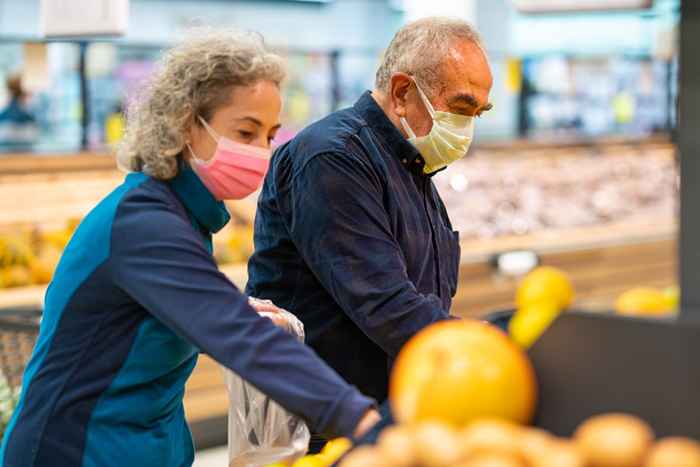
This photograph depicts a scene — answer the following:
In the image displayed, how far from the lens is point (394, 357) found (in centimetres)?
261

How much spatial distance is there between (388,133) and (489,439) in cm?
154

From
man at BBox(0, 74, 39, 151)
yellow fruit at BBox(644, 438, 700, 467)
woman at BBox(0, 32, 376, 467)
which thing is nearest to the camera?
yellow fruit at BBox(644, 438, 700, 467)

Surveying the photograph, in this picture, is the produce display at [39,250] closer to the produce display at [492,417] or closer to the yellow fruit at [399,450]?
the produce display at [492,417]

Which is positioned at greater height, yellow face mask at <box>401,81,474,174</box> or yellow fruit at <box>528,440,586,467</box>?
yellow face mask at <box>401,81,474,174</box>

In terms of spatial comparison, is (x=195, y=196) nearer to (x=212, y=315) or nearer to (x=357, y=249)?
(x=212, y=315)

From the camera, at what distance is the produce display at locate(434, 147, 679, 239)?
7227 millimetres

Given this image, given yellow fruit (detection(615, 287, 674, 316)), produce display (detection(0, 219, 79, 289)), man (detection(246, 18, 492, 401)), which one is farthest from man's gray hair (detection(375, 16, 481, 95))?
produce display (detection(0, 219, 79, 289))

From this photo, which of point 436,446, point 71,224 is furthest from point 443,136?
point 71,224

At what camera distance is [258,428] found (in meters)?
2.62

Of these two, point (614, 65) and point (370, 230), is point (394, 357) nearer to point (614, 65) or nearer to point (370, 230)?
point (370, 230)

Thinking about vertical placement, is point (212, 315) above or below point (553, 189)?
above

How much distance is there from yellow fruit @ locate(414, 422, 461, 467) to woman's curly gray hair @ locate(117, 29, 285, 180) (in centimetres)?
91

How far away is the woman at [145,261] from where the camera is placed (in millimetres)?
1946

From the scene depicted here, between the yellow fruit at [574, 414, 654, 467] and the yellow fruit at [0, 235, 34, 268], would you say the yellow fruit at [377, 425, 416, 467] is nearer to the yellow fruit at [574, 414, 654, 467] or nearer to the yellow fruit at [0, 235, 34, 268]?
the yellow fruit at [574, 414, 654, 467]
